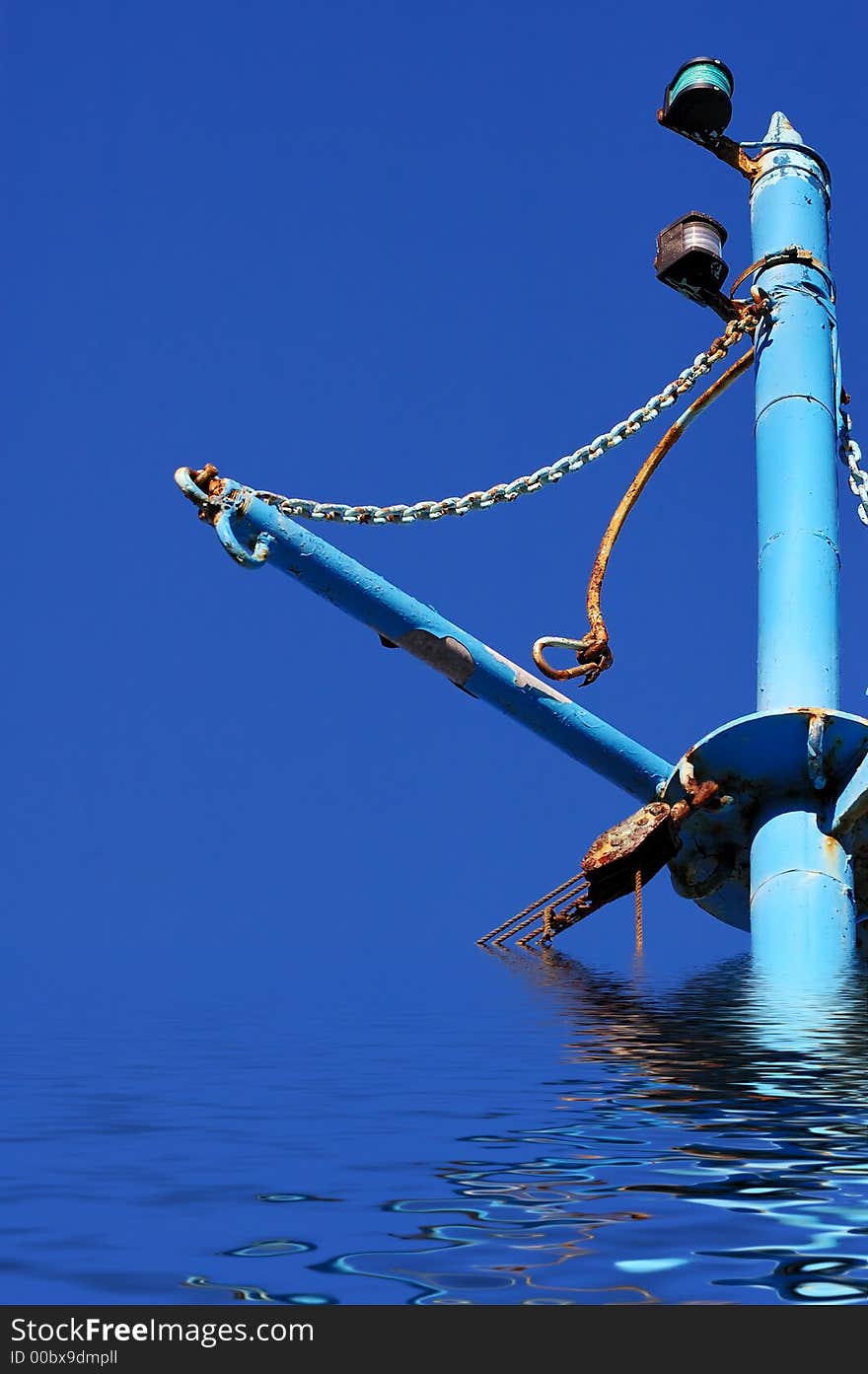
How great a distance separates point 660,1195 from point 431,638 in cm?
1321

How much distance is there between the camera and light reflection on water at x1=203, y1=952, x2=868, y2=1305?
384 cm

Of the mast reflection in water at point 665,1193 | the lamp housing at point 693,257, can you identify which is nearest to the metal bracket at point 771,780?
the lamp housing at point 693,257

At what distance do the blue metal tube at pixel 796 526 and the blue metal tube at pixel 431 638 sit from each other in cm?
182

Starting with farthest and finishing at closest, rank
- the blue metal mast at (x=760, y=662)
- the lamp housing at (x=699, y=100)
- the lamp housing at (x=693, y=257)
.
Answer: the lamp housing at (x=699, y=100), the lamp housing at (x=693, y=257), the blue metal mast at (x=760, y=662)

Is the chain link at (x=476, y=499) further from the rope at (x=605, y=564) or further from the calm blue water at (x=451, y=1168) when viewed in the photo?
the calm blue water at (x=451, y=1168)

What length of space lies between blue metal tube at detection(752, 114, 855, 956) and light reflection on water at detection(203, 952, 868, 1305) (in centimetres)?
840

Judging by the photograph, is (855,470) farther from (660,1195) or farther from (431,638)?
(660,1195)

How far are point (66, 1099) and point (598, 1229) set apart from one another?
3858mm

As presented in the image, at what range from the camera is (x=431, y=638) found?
17.8 meters

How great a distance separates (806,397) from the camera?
64.5ft

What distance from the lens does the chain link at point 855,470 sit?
64.9 ft

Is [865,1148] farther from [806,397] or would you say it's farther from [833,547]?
[806,397]
